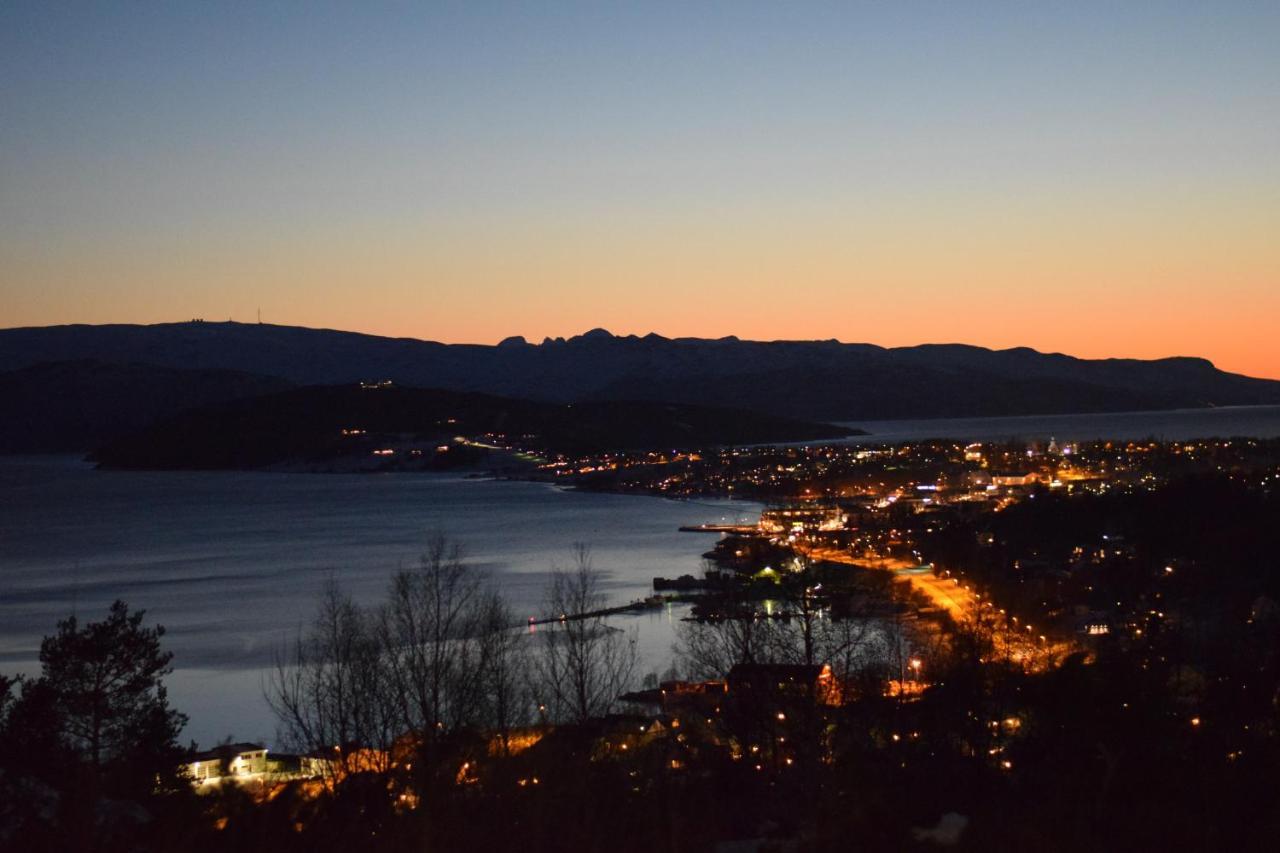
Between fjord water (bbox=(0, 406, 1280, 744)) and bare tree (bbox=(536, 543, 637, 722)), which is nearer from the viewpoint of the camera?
bare tree (bbox=(536, 543, 637, 722))

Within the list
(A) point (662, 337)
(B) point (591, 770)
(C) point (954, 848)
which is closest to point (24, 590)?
(B) point (591, 770)

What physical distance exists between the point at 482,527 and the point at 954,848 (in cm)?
2140

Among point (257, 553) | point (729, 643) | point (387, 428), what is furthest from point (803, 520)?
point (387, 428)

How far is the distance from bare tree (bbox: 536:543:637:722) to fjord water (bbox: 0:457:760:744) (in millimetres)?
311

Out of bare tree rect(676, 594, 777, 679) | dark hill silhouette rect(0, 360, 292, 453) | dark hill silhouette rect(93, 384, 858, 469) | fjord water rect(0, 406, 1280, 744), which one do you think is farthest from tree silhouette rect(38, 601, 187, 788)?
dark hill silhouette rect(0, 360, 292, 453)

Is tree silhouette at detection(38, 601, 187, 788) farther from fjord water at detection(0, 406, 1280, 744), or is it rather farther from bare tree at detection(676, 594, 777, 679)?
bare tree at detection(676, 594, 777, 679)

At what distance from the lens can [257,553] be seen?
1939 cm

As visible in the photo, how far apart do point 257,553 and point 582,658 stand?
14.4m

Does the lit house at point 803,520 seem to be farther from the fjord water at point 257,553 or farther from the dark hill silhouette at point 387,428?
the dark hill silhouette at point 387,428

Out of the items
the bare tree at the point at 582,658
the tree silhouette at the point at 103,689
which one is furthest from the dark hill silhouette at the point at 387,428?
the tree silhouette at the point at 103,689

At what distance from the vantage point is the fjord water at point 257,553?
35.5 ft

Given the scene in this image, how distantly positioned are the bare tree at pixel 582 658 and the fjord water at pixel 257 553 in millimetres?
311

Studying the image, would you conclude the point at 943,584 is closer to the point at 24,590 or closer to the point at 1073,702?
the point at 1073,702

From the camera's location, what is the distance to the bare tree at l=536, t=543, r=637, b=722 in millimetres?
6488
